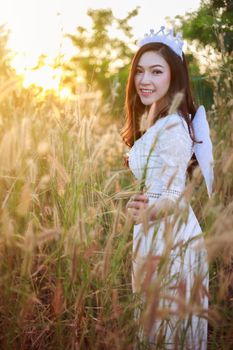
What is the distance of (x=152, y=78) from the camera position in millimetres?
2219

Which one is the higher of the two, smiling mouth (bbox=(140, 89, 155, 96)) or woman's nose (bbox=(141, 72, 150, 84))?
woman's nose (bbox=(141, 72, 150, 84))

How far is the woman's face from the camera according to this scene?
7.28 ft

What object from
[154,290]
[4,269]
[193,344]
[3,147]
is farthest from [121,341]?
[3,147]

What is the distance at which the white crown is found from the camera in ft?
7.59

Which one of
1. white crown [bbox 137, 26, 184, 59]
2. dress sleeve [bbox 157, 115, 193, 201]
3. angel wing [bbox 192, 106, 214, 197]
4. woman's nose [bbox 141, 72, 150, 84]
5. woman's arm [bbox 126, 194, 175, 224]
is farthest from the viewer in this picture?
white crown [bbox 137, 26, 184, 59]

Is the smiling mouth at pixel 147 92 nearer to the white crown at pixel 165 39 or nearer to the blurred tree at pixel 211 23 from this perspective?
the white crown at pixel 165 39

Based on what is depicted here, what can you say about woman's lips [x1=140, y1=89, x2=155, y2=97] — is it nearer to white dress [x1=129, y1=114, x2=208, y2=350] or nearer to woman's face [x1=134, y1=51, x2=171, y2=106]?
woman's face [x1=134, y1=51, x2=171, y2=106]

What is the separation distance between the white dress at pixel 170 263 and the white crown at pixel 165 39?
408 mm

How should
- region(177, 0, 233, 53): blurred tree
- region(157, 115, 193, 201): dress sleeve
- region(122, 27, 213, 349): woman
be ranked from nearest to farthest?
region(122, 27, 213, 349): woman → region(157, 115, 193, 201): dress sleeve → region(177, 0, 233, 53): blurred tree

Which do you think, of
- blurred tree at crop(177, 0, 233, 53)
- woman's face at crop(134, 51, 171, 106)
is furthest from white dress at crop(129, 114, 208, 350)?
blurred tree at crop(177, 0, 233, 53)

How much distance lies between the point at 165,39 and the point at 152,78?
0.72ft

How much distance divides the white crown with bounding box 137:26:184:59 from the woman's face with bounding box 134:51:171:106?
8 centimetres

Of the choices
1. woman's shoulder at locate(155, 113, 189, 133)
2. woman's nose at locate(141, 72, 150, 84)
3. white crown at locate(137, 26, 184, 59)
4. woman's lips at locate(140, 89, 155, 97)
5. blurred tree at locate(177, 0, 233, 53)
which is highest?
blurred tree at locate(177, 0, 233, 53)

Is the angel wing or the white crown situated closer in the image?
the angel wing
